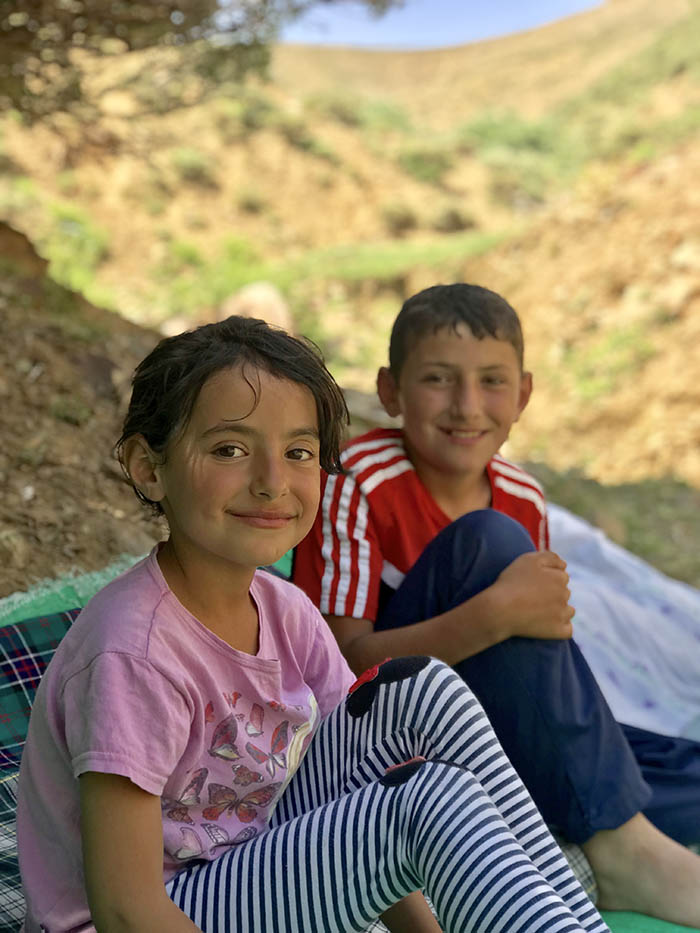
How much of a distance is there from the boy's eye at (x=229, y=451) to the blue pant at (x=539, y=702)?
0.60 m

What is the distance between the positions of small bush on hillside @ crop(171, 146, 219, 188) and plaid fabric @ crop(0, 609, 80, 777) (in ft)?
52.1

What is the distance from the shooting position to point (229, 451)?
3.89ft

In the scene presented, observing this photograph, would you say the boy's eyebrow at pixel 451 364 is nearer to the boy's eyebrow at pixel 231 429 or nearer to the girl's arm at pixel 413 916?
the boy's eyebrow at pixel 231 429

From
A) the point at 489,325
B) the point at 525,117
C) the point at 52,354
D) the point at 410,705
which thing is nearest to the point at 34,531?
the point at 52,354

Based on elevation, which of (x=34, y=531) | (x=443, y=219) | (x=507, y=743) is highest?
(x=443, y=219)

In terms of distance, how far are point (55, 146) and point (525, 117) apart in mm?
13254

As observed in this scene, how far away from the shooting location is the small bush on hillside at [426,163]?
61.0 feet

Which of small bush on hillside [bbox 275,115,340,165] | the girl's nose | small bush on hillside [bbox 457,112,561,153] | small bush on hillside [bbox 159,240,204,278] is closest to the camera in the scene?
the girl's nose

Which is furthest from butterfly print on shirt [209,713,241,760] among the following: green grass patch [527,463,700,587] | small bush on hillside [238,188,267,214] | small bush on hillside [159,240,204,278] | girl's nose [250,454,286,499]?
small bush on hillside [238,188,267,214]

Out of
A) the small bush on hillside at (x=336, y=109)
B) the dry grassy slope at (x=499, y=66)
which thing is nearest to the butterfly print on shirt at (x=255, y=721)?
the small bush on hillside at (x=336, y=109)

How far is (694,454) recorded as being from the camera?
678 centimetres

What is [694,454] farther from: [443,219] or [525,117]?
[525,117]

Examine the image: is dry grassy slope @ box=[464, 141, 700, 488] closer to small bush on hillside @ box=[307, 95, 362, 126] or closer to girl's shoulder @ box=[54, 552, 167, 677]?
girl's shoulder @ box=[54, 552, 167, 677]

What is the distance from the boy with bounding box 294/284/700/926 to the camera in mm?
1616
